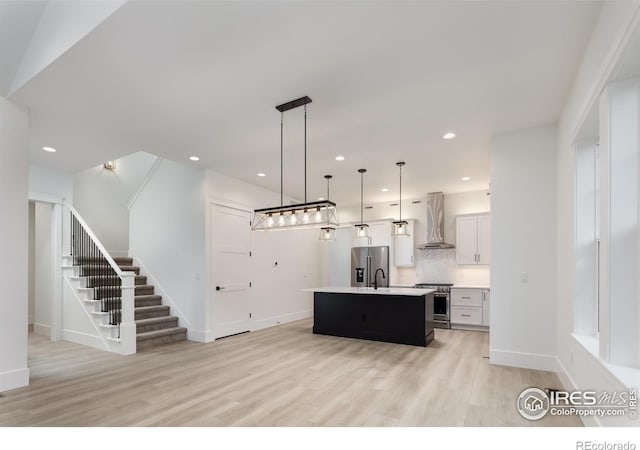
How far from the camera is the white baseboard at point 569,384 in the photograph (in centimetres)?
245

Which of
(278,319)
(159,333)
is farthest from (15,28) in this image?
(278,319)

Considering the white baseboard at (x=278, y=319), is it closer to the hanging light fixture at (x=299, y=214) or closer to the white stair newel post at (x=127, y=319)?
the white stair newel post at (x=127, y=319)

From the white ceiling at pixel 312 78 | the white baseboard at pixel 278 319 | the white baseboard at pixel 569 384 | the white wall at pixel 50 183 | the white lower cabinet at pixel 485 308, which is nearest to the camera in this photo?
the white ceiling at pixel 312 78

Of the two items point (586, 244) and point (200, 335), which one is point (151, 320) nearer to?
point (200, 335)

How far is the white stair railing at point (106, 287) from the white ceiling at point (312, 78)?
1420 mm

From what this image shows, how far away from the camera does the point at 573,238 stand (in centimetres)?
323

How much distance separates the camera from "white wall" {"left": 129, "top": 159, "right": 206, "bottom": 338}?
5.95m

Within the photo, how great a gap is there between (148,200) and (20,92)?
11.2 ft

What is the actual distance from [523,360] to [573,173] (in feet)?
7.74

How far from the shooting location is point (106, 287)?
215 inches

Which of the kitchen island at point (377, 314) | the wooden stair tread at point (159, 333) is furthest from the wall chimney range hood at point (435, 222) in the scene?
the wooden stair tread at point (159, 333)

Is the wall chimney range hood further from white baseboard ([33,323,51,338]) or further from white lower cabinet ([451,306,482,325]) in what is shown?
white baseboard ([33,323,51,338])

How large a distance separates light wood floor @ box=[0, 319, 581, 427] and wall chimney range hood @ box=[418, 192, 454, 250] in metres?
2.67
